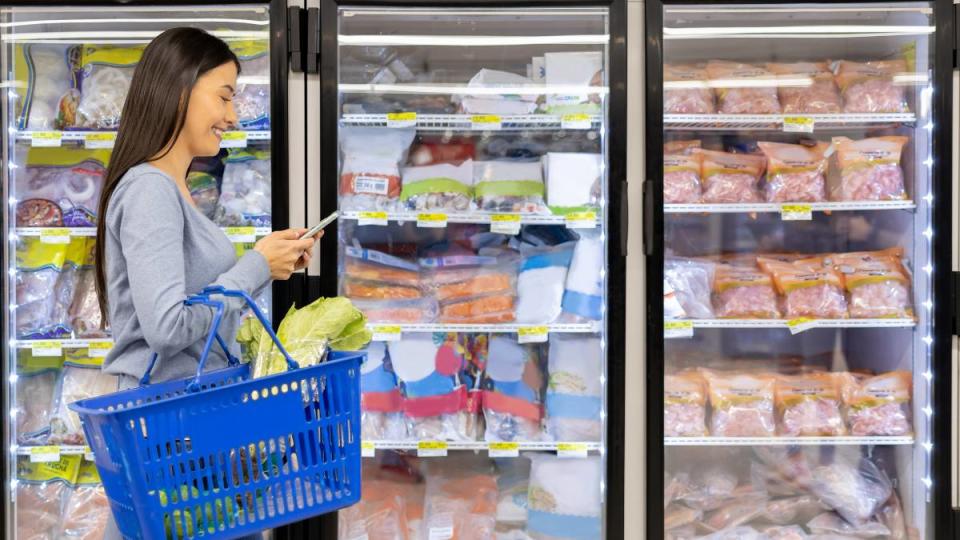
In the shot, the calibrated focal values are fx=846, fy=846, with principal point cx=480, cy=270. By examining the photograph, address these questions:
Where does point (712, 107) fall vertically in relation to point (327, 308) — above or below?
above

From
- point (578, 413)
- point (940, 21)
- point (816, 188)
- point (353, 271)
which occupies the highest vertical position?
point (940, 21)

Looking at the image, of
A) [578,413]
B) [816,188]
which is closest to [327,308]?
[578,413]

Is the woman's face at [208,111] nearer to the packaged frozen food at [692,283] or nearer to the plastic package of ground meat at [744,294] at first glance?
the packaged frozen food at [692,283]

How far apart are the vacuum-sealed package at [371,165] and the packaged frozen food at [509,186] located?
10.2 inches

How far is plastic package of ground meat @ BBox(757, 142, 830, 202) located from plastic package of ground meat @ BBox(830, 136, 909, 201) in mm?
77

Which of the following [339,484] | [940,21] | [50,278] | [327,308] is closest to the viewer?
[339,484]

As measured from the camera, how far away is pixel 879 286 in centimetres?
269

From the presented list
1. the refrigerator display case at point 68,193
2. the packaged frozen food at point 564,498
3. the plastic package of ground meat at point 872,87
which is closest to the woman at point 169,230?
the refrigerator display case at point 68,193

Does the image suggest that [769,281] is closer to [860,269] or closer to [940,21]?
[860,269]

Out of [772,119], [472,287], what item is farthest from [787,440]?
[472,287]

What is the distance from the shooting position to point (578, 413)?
268 cm

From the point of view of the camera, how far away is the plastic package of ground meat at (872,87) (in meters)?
2.67

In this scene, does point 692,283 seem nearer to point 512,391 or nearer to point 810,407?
point 810,407

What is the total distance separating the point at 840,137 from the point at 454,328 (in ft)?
4.68
